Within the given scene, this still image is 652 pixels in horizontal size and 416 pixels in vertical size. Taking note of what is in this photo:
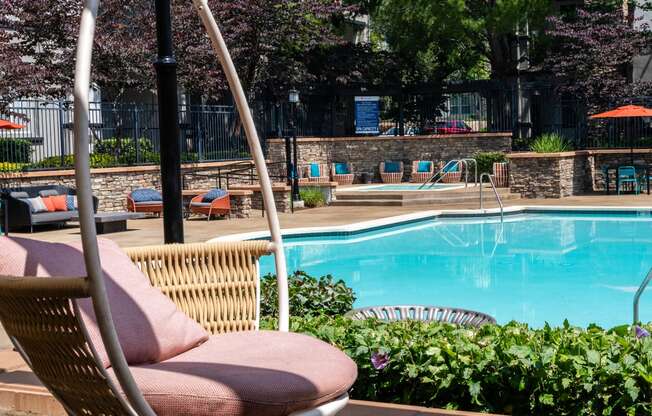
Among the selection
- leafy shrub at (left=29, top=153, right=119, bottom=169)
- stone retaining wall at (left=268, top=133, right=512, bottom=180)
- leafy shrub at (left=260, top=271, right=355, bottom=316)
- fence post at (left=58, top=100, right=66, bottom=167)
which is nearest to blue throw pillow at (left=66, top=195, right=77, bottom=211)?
leafy shrub at (left=29, top=153, right=119, bottom=169)

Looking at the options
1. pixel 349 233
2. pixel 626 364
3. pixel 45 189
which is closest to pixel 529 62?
pixel 349 233

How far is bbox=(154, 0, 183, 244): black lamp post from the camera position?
16.5ft

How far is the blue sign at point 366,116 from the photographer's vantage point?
1086 inches

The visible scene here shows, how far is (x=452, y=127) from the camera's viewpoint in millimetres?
28688

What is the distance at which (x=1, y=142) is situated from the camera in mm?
18406

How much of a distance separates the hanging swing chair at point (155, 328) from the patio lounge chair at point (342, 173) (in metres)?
22.4

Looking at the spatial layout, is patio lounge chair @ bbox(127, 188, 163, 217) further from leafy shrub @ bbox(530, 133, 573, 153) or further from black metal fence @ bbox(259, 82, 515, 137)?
leafy shrub @ bbox(530, 133, 573, 153)

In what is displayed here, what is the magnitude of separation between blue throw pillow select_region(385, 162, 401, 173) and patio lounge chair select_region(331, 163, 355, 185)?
39.4 inches

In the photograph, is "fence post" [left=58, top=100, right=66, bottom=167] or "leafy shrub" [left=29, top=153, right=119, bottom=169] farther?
"leafy shrub" [left=29, top=153, right=119, bottom=169]

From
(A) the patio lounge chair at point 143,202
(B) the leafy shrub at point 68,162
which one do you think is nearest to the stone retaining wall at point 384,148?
(B) the leafy shrub at point 68,162

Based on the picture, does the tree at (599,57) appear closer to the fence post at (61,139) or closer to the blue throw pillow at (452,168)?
the blue throw pillow at (452,168)

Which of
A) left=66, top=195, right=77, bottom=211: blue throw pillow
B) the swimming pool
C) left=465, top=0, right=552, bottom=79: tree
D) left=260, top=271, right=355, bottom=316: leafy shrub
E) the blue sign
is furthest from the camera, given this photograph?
the blue sign

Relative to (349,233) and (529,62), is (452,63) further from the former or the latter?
(349,233)

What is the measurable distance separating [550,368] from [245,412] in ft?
5.25
